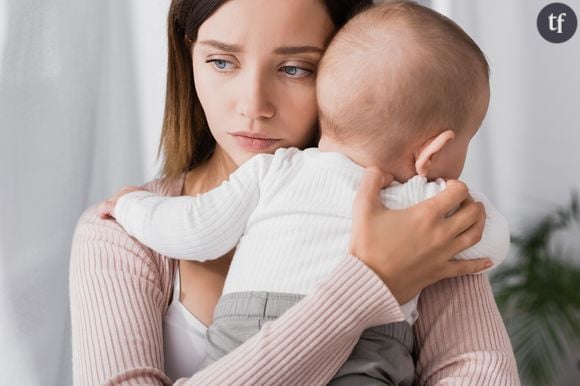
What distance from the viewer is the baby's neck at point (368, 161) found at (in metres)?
1.48

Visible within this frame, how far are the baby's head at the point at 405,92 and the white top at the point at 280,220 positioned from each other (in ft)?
0.14

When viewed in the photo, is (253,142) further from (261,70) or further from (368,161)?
(368,161)

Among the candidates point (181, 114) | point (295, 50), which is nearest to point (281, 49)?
point (295, 50)

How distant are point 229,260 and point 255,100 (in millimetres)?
349

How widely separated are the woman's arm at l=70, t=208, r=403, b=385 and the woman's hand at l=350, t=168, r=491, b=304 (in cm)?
4

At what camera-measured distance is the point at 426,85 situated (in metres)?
1.43

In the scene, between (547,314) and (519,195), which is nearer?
(547,314)

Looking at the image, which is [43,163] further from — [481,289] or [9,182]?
[481,289]

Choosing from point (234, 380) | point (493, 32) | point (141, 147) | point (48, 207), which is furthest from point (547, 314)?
point (234, 380)

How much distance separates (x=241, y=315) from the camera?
1.41 m

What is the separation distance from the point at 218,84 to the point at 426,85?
405 millimetres

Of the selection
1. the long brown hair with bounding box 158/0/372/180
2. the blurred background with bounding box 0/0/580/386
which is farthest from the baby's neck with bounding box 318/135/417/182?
the blurred background with bounding box 0/0/580/386

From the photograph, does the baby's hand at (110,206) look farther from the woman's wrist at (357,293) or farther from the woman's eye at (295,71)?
the woman's wrist at (357,293)

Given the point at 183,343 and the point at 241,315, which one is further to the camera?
the point at 183,343
